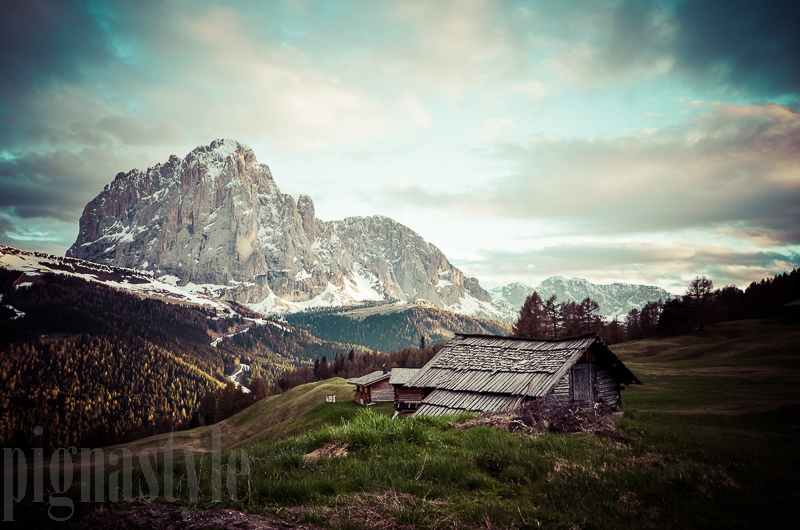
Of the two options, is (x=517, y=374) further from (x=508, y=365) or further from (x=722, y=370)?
(x=722, y=370)

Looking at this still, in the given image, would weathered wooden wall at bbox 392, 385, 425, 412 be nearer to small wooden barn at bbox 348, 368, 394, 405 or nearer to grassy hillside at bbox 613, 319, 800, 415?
small wooden barn at bbox 348, 368, 394, 405

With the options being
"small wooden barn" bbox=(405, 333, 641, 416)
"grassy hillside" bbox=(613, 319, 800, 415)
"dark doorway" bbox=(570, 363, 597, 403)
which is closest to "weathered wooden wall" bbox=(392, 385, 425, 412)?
"grassy hillside" bbox=(613, 319, 800, 415)

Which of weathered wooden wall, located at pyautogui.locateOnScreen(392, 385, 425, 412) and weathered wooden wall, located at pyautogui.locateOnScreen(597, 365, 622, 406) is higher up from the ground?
weathered wooden wall, located at pyautogui.locateOnScreen(597, 365, 622, 406)

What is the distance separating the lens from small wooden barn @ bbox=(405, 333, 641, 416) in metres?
25.1

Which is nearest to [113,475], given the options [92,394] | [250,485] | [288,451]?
[250,485]

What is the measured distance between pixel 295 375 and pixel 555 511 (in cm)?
16010

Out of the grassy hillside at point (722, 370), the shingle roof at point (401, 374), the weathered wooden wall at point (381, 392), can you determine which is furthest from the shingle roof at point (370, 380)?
the grassy hillside at point (722, 370)

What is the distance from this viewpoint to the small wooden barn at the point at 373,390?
250 ft

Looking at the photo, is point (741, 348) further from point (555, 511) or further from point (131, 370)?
point (131, 370)

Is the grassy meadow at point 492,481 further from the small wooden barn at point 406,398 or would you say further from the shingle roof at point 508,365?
the small wooden barn at point 406,398

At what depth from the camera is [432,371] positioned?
31.6 m

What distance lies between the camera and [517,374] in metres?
27.0

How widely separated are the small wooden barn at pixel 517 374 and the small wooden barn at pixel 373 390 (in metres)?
46.3

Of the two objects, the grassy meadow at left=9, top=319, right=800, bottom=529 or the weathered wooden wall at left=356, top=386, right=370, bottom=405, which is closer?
the grassy meadow at left=9, top=319, right=800, bottom=529
